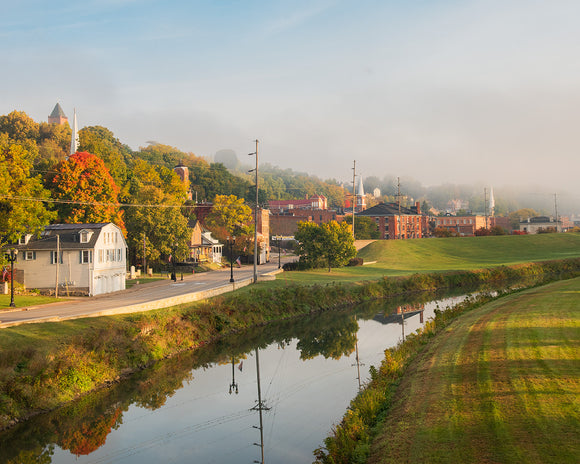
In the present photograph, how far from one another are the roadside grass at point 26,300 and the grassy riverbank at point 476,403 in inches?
992

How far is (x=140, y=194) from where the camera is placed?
251 feet

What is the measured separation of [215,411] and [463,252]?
3674 inches

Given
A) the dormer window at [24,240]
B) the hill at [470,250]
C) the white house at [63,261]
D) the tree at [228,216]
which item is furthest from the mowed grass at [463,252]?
the dormer window at [24,240]

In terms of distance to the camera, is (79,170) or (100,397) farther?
(79,170)

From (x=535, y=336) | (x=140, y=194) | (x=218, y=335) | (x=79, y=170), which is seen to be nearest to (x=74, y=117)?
(x=140, y=194)

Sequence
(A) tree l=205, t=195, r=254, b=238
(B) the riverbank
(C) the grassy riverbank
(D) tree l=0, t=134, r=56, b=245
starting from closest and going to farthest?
1. (C) the grassy riverbank
2. (B) the riverbank
3. (D) tree l=0, t=134, r=56, b=245
4. (A) tree l=205, t=195, r=254, b=238

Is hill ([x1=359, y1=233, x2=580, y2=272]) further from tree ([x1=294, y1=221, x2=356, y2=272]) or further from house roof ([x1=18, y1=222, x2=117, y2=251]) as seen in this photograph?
house roof ([x1=18, y1=222, x2=117, y2=251])

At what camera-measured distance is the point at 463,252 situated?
360ft

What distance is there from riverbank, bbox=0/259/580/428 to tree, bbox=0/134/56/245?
525 inches

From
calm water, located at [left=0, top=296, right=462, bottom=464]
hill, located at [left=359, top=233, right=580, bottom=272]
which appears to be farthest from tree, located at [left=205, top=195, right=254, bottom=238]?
calm water, located at [left=0, top=296, right=462, bottom=464]

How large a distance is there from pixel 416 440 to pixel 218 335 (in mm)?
25937

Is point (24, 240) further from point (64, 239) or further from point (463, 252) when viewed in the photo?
point (463, 252)

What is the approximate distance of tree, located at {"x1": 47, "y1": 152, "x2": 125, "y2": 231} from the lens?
58.3 m

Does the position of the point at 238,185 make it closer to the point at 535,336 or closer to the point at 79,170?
the point at 79,170
